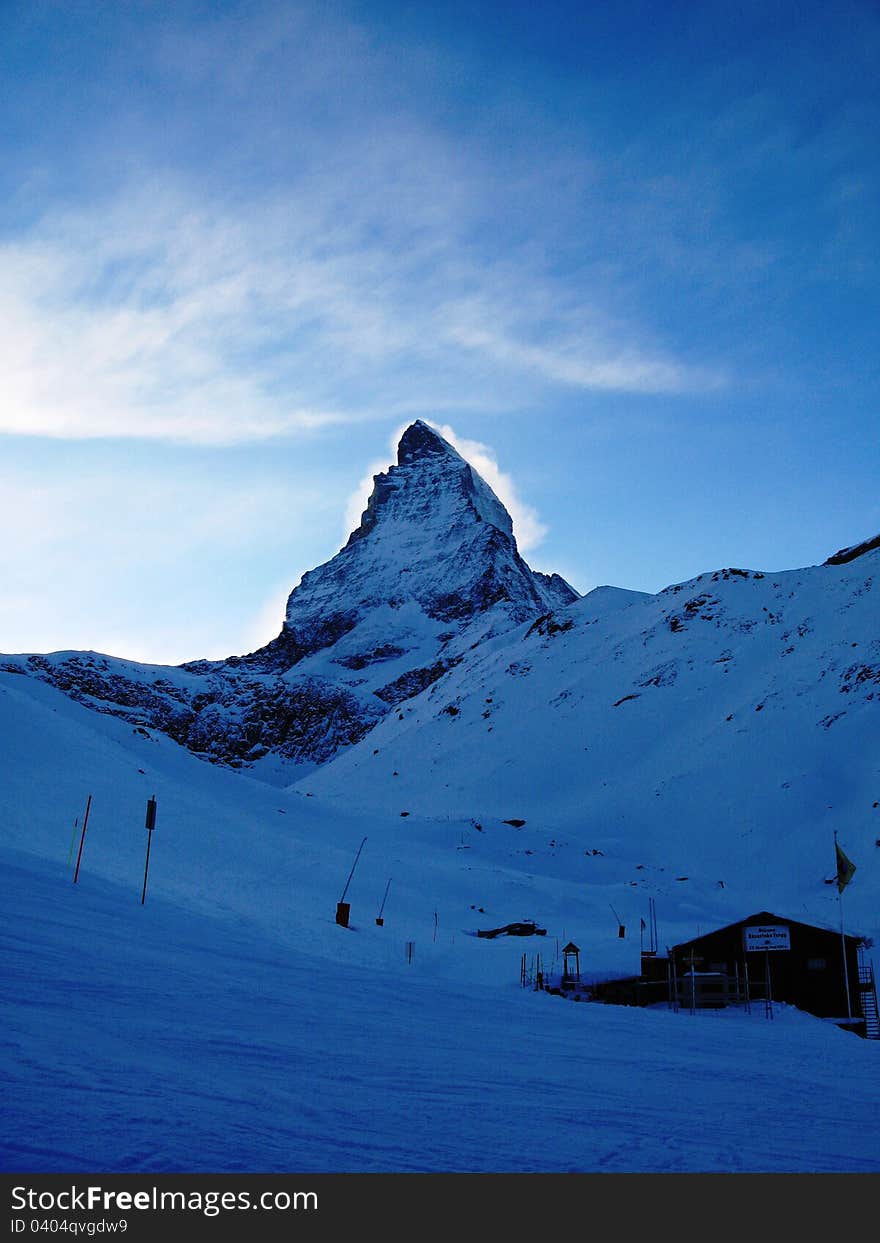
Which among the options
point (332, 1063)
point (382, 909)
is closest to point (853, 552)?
point (382, 909)

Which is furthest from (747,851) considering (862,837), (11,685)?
(11,685)

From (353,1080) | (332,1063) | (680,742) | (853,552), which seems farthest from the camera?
(853,552)

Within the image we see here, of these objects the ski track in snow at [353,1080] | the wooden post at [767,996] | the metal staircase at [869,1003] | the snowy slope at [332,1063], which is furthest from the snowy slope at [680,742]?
the ski track in snow at [353,1080]

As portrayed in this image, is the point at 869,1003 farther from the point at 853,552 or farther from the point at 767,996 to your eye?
the point at 853,552

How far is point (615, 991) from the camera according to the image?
26.8 m

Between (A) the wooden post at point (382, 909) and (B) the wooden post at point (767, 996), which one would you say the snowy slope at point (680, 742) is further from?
(A) the wooden post at point (382, 909)

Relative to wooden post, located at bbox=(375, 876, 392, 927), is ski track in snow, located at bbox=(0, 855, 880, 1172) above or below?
below

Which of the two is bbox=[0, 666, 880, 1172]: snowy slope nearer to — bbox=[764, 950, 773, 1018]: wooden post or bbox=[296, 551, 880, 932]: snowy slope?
bbox=[764, 950, 773, 1018]: wooden post

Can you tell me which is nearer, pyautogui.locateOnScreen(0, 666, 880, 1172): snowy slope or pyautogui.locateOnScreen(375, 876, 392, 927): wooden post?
pyautogui.locateOnScreen(0, 666, 880, 1172): snowy slope

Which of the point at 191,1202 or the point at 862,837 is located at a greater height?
the point at 862,837

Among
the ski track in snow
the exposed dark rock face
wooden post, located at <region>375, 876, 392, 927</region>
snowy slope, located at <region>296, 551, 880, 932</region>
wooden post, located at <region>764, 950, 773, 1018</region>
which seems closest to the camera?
the ski track in snow

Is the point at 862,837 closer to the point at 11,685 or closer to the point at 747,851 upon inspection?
the point at 747,851

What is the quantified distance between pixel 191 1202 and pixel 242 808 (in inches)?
1744

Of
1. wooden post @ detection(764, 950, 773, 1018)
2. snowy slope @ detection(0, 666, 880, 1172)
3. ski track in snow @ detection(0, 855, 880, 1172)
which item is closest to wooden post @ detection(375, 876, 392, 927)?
snowy slope @ detection(0, 666, 880, 1172)
